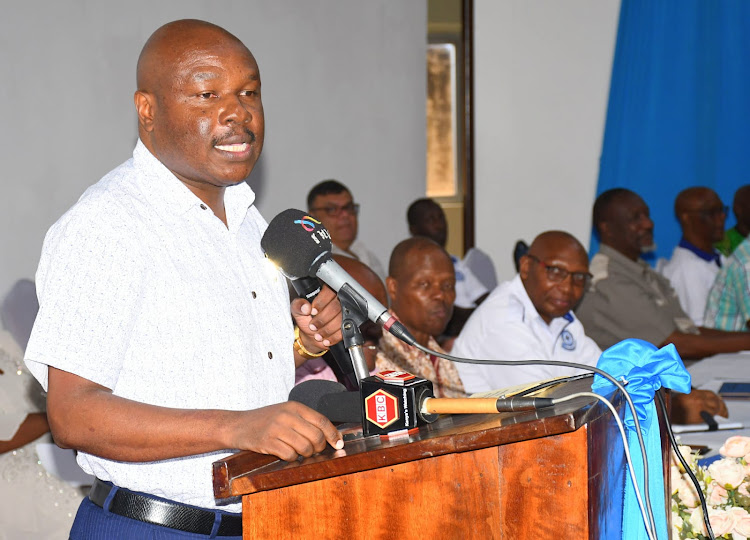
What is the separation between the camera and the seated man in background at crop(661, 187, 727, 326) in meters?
5.90

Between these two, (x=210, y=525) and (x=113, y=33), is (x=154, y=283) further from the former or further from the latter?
(x=113, y=33)

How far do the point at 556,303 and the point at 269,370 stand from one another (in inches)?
96.6

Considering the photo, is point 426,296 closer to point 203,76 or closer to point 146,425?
point 203,76

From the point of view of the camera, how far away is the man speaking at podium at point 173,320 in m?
1.24

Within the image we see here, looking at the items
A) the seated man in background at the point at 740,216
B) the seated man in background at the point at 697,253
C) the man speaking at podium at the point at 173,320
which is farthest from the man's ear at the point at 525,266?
the seated man in background at the point at 740,216

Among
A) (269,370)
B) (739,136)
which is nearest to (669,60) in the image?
(739,136)

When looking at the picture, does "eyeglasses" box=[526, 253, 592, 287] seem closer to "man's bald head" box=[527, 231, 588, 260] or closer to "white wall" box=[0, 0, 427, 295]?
"man's bald head" box=[527, 231, 588, 260]

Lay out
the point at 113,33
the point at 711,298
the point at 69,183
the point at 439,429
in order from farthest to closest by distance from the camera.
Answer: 1. the point at 711,298
2. the point at 113,33
3. the point at 69,183
4. the point at 439,429

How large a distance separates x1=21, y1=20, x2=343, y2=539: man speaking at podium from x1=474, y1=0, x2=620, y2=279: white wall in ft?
19.7

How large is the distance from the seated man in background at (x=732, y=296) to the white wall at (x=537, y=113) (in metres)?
2.24

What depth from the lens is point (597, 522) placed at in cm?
104

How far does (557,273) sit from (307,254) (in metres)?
2.53

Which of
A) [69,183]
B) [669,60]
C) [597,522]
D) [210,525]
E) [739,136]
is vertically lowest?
[210,525]

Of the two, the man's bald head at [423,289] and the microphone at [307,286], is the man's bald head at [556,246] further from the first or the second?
the microphone at [307,286]
